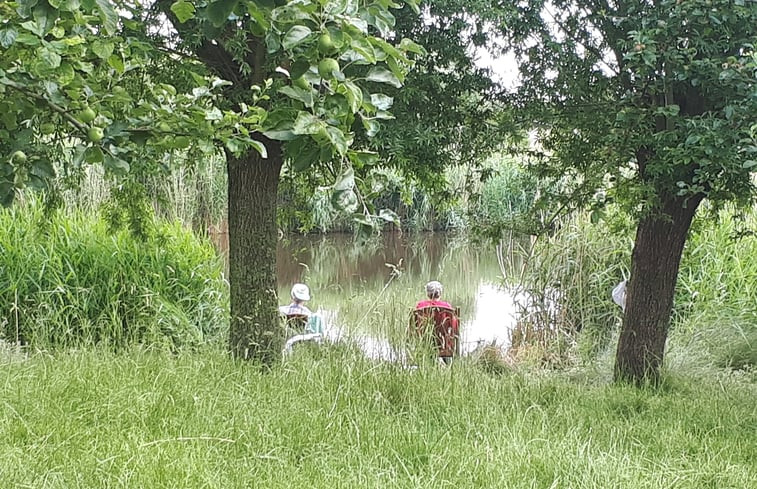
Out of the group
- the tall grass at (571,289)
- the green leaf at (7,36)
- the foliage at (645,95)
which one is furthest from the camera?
the tall grass at (571,289)

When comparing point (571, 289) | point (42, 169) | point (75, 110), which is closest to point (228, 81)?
point (75, 110)

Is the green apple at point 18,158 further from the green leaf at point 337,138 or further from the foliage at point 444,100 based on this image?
the foliage at point 444,100

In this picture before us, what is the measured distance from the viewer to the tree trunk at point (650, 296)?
3.65 metres

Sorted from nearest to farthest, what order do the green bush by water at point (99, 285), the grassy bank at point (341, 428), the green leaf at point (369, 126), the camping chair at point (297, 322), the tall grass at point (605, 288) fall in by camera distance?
the green leaf at point (369, 126)
the grassy bank at point (341, 428)
the green bush by water at point (99, 285)
the camping chair at point (297, 322)
the tall grass at point (605, 288)

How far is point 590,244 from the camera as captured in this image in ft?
20.7

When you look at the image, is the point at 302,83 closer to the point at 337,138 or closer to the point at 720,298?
the point at 337,138

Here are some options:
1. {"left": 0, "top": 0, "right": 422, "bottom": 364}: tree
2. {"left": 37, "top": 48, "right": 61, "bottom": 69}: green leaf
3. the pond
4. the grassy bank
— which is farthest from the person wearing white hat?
{"left": 37, "top": 48, "right": 61, "bottom": 69}: green leaf

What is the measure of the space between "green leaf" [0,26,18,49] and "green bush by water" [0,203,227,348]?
3.11 metres

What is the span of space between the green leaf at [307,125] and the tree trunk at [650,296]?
119 inches

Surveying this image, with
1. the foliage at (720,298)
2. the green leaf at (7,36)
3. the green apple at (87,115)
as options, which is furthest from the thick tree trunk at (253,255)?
the foliage at (720,298)

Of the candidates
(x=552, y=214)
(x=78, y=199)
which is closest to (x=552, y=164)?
(x=552, y=214)

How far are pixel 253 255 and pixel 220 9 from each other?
280 centimetres

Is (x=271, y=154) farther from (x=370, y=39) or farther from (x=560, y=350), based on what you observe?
(x=560, y=350)

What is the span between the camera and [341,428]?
2477mm
